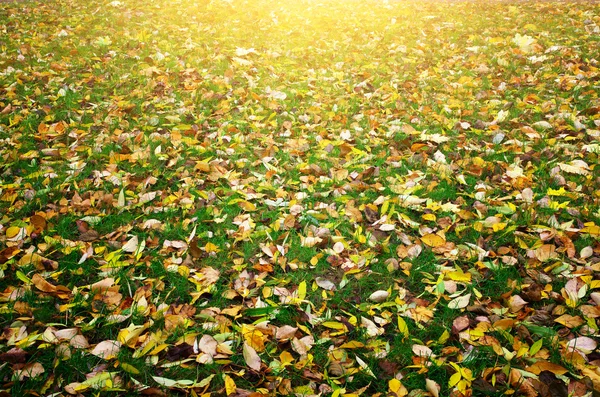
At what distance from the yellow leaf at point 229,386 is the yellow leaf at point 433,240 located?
4.79 ft

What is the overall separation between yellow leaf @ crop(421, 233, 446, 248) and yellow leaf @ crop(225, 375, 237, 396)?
4.79ft

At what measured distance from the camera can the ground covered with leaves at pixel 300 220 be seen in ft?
6.55

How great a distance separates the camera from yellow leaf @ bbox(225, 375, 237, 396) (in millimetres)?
1878

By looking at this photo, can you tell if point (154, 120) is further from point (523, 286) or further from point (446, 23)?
point (446, 23)

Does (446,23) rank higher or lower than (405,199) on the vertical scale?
higher

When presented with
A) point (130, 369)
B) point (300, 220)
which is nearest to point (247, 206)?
point (300, 220)

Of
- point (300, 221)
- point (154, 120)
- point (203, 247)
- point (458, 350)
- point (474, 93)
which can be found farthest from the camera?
point (474, 93)

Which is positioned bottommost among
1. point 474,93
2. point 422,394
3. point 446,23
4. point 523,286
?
point 422,394

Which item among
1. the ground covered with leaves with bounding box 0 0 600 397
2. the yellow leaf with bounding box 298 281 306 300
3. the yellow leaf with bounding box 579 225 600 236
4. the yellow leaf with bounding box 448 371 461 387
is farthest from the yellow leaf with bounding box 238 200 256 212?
the yellow leaf with bounding box 579 225 600 236

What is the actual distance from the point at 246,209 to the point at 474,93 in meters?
2.92

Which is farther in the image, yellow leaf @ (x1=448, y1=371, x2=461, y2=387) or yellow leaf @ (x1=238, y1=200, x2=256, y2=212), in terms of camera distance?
yellow leaf @ (x1=238, y1=200, x2=256, y2=212)

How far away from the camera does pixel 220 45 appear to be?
5.97 m

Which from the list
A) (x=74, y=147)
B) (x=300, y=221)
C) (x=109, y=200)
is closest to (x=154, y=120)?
(x=74, y=147)

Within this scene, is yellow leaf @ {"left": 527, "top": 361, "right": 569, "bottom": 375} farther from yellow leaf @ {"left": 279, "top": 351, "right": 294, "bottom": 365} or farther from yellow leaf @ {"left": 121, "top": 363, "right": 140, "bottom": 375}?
yellow leaf @ {"left": 121, "top": 363, "right": 140, "bottom": 375}
